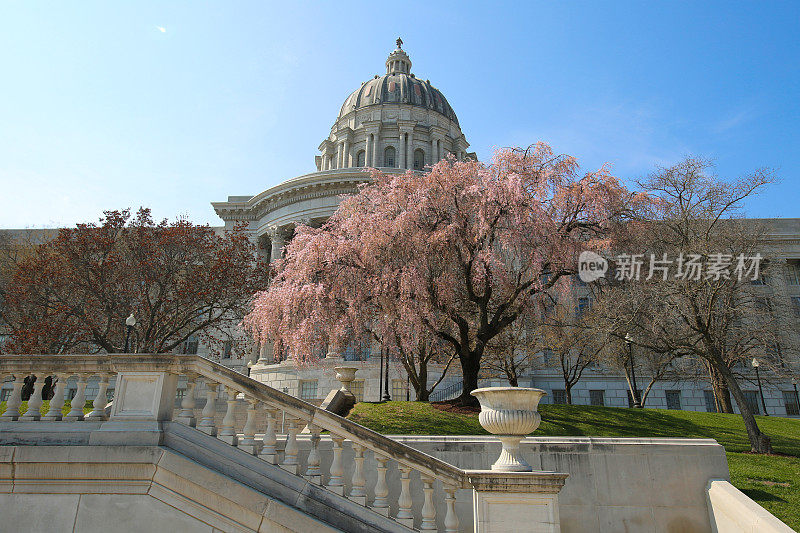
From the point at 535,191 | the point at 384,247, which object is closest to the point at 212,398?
the point at 384,247

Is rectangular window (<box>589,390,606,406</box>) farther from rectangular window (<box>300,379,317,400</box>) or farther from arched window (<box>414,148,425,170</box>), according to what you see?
arched window (<box>414,148,425,170</box>)

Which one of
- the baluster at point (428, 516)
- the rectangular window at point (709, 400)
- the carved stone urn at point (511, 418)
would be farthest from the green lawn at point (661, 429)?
the rectangular window at point (709, 400)

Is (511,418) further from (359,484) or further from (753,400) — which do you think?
(753,400)

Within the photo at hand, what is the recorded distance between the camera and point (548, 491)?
6.71 meters

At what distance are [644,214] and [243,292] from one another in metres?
21.6

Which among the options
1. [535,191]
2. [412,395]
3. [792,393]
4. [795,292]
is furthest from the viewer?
[795,292]

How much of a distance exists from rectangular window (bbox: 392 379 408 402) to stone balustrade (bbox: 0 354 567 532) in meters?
29.2

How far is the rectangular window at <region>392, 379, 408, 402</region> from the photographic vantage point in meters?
36.1

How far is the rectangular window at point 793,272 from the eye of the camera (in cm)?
4753

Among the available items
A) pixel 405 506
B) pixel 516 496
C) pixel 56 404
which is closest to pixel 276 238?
pixel 56 404

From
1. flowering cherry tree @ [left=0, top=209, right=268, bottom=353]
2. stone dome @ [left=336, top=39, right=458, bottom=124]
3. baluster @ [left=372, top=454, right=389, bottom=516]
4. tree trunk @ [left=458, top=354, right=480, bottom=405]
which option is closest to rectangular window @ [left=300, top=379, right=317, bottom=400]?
flowering cherry tree @ [left=0, top=209, right=268, bottom=353]

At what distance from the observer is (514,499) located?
679 centimetres

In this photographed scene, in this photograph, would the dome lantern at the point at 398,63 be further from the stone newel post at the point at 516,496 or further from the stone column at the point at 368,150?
the stone newel post at the point at 516,496

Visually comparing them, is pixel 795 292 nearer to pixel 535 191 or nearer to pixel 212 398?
pixel 535 191
